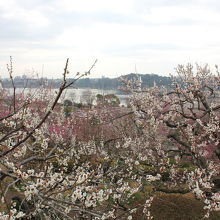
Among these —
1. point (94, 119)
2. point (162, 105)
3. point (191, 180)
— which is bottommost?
point (191, 180)

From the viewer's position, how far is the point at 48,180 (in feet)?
9.95

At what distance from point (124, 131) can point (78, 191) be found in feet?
35.7

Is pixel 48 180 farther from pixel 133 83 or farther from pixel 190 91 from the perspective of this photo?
pixel 133 83

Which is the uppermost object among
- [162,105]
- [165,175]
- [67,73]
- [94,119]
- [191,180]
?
[67,73]

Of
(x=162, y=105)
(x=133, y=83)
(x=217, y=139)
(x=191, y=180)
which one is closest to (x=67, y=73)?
(x=217, y=139)

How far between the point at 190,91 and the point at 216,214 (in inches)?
140

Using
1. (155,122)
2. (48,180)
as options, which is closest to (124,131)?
(155,122)

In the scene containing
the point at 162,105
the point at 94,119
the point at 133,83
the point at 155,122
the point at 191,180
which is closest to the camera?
the point at 191,180

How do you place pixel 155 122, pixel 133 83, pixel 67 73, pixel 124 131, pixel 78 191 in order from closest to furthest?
pixel 67 73 < pixel 78 191 < pixel 155 122 < pixel 133 83 < pixel 124 131

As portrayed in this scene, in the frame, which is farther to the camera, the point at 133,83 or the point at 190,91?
the point at 133,83

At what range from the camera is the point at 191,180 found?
8016mm

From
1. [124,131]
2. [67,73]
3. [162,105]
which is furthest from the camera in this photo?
[124,131]

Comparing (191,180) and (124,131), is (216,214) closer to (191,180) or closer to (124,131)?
(191,180)

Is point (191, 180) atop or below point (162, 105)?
below
